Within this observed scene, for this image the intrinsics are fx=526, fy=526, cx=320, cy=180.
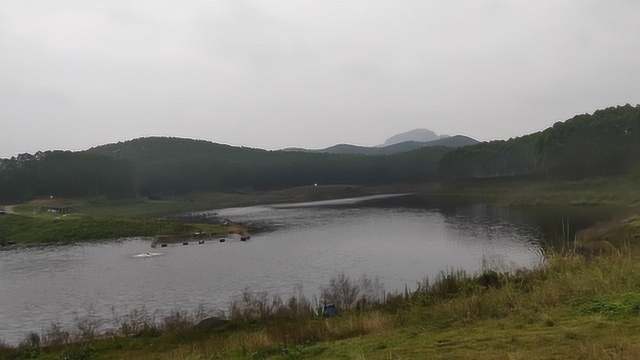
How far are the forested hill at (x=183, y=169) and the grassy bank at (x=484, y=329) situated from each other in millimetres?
74532

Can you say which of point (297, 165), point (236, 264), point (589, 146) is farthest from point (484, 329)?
point (297, 165)

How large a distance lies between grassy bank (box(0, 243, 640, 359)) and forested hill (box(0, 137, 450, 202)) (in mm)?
74532

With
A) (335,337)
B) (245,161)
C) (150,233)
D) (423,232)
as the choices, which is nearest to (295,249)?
(423,232)

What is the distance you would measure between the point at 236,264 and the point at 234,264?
135 millimetres

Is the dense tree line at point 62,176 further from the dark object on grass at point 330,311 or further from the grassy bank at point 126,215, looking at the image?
the dark object on grass at point 330,311

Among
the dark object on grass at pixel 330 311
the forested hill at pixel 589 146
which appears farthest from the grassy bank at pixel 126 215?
the forested hill at pixel 589 146

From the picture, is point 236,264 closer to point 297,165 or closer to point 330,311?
point 330,311

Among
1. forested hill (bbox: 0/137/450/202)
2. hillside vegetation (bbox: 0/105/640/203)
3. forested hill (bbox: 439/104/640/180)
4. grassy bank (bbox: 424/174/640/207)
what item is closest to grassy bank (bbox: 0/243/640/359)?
grassy bank (bbox: 424/174/640/207)

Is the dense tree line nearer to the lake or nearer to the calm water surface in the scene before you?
the lake

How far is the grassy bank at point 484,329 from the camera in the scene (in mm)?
4992

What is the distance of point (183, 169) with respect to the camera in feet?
328

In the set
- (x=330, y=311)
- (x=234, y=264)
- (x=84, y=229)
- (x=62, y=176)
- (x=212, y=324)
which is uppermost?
(x=62, y=176)

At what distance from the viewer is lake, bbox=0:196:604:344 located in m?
20.7

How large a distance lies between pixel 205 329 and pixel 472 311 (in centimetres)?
769
